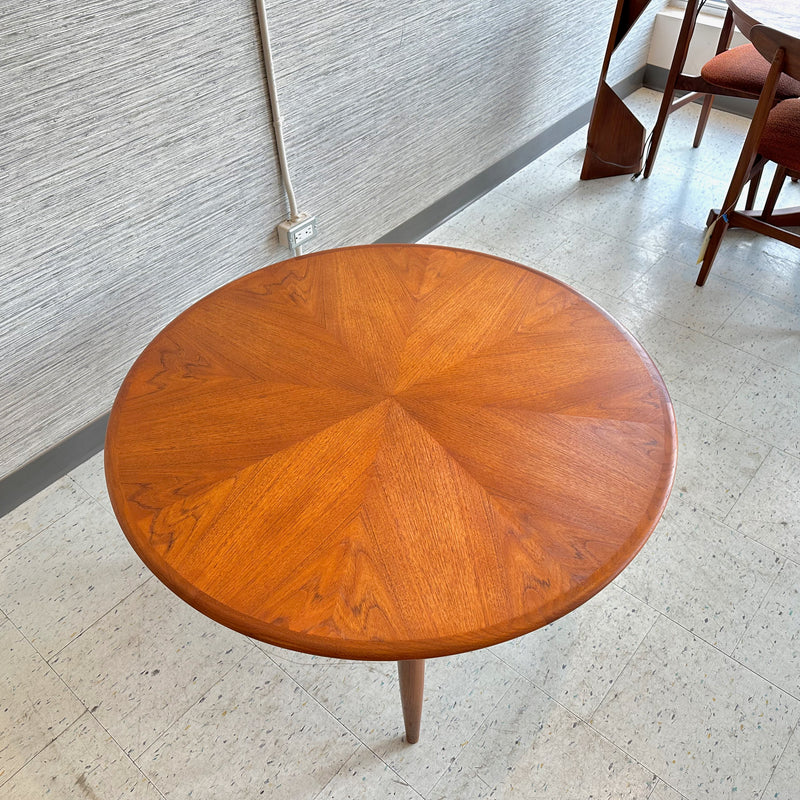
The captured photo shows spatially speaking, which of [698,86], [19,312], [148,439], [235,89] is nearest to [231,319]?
[148,439]

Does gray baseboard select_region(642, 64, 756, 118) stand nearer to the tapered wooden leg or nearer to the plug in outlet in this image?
A: the plug in outlet

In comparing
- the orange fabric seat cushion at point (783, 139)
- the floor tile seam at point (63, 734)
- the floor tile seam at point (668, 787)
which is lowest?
the floor tile seam at point (668, 787)

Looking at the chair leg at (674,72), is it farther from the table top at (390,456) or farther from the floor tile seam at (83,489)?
the floor tile seam at (83,489)

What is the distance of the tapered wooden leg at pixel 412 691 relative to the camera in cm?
120

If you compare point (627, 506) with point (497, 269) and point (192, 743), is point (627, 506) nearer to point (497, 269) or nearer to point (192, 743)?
point (497, 269)

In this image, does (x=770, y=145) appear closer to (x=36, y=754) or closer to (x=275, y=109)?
(x=275, y=109)

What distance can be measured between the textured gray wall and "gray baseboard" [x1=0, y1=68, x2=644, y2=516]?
3cm

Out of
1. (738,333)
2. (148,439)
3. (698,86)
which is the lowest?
(738,333)

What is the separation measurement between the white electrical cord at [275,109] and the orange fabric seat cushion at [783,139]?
1402 mm

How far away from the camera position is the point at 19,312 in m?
1.58

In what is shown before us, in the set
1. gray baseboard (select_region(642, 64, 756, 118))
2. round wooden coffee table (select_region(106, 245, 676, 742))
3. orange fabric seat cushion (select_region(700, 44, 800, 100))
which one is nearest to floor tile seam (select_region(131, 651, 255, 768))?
round wooden coffee table (select_region(106, 245, 676, 742))

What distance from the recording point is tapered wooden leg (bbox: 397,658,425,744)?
1.20m

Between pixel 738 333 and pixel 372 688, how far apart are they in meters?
1.61

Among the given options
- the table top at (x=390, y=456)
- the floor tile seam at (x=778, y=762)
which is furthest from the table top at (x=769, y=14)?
the floor tile seam at (x=778, y=762)
